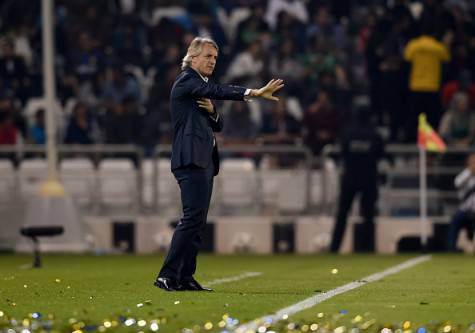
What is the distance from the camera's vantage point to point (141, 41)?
27969 mm

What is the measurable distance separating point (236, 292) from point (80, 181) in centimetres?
1243

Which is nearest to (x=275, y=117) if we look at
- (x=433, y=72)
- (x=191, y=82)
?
(x=433, y=72)

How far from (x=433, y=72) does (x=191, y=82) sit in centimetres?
1325

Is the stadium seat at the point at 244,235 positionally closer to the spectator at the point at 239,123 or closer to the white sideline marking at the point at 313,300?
the spectator at the point at 239,123

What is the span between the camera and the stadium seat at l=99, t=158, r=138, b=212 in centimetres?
2466

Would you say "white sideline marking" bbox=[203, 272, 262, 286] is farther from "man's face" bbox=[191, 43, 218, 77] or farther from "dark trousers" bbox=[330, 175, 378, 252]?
"dark trousers" bbox=[330, 175, 378, 252]

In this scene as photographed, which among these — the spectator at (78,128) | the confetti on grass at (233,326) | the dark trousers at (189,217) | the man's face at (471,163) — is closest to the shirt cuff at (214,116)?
the dark trousers at (189,217)

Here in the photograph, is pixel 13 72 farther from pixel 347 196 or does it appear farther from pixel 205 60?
pixel 205 60

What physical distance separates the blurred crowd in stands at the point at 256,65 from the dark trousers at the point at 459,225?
1602 millimetres

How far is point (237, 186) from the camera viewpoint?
962 inches

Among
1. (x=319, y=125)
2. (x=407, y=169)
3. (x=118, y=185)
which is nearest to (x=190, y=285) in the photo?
(x=407, y=169)

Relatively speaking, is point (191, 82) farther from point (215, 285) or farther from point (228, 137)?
point (228, 137)

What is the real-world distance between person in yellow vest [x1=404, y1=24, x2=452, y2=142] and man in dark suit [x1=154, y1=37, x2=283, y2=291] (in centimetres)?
1290

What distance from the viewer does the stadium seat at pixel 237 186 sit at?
2427 cm
